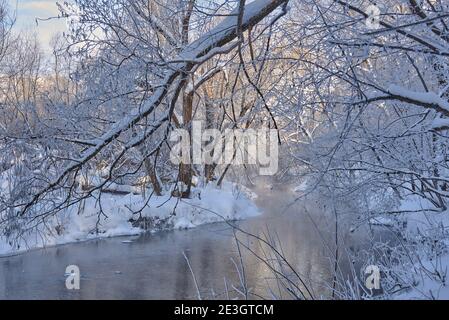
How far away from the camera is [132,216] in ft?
47.8

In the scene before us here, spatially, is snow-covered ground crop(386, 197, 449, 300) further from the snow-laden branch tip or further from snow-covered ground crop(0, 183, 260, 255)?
snow-covered ground crop(0, 183, 260, 255)

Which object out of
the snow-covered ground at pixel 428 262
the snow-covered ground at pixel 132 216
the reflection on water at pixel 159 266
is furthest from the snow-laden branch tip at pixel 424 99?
the snow-covered ground at pixel 132 216

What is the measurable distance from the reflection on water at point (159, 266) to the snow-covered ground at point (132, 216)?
0.42 metres

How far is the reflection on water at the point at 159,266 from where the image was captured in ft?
26.9

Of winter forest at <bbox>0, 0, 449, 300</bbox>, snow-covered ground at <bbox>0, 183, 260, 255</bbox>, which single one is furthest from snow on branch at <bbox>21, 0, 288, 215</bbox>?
snow-covered ground at <bbox>0, 183, 260, 255</bbox>

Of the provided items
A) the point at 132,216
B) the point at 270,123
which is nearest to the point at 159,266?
the point at 132,216

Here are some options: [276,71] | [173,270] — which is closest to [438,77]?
[276,71]

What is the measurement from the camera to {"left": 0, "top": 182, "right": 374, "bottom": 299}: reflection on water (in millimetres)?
8203

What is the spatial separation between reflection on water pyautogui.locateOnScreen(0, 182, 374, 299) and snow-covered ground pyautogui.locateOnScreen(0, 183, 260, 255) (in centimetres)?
42

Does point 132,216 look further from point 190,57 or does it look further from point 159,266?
point 190,57

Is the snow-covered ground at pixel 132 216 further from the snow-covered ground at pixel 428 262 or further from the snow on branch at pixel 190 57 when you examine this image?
the snow on branch at pixel 190 57

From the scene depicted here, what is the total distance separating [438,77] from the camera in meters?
5.25

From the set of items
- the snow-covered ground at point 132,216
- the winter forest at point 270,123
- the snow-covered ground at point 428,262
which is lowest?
the snow-covered ground at point 132,216

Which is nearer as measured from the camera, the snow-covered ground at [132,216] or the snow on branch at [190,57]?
the snow on branch at [190,57]
